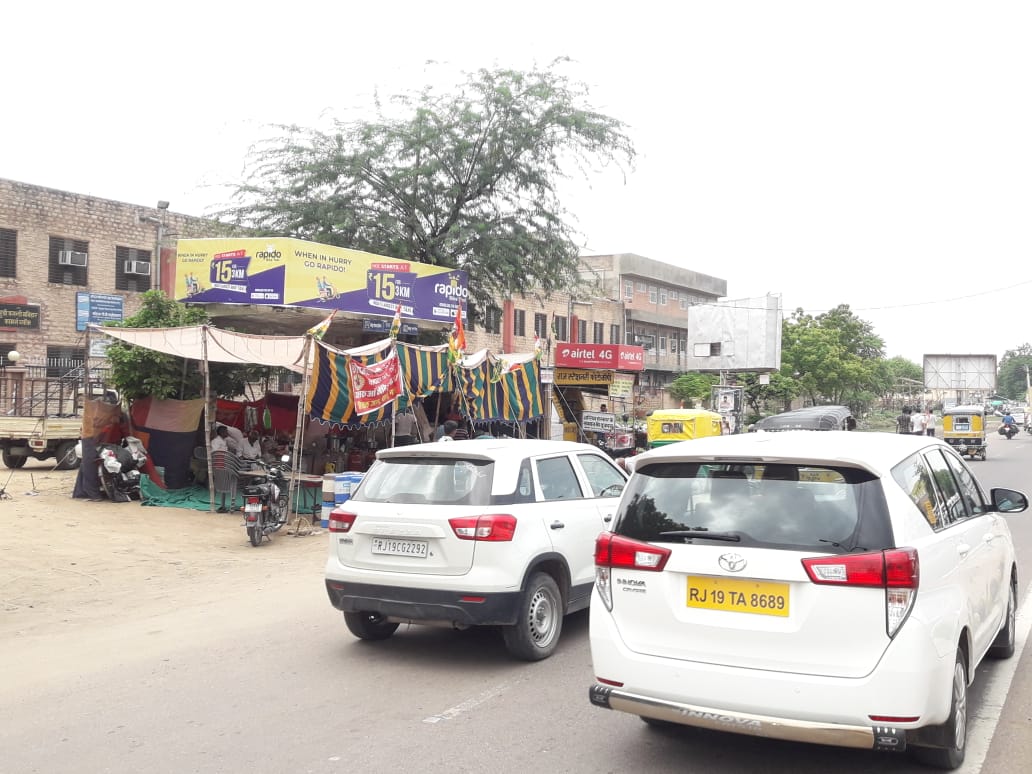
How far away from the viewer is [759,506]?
4344 mm

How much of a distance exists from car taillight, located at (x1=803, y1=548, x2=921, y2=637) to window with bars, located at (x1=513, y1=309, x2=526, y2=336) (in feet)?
140

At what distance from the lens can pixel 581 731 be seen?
513 cm

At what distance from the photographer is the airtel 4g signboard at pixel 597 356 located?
25672 millimetres

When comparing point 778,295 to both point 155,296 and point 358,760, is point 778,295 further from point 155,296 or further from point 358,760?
point 358,760

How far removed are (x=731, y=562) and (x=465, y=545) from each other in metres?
2.58

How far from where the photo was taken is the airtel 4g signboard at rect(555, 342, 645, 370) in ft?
84.2

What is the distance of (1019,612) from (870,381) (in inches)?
2218

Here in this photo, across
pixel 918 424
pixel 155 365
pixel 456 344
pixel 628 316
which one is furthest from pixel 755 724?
pixel 628 316

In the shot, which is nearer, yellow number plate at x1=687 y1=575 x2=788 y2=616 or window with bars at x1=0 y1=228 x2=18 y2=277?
yellow number plate at x1=687 y1=575 x2=788 y2=616

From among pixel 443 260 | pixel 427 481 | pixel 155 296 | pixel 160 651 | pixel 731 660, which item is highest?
pixel 443 260

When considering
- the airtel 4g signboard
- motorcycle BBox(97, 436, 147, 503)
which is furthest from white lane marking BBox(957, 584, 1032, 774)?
the airtel 4g signboard

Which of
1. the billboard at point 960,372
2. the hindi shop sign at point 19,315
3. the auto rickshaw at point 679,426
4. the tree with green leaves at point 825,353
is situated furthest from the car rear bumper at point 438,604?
the tree with green leaves at point 825,353

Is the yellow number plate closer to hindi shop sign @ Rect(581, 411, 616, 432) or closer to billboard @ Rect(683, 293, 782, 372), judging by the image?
hindi shop sign @ Rect(581, 411, 616, 432)

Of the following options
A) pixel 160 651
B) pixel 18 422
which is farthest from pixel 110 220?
pixel 160 651
